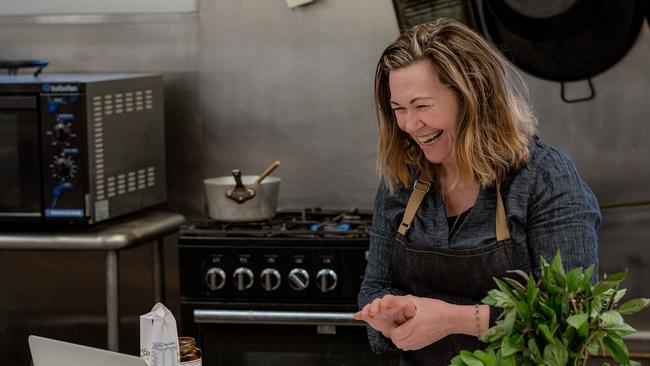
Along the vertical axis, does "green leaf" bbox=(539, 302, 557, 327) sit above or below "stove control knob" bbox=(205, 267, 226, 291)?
above

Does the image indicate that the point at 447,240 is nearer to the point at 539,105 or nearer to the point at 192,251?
the point at 192,251

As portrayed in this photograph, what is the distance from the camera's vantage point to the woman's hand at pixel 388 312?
218 cm

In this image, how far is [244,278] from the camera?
3.38 metres

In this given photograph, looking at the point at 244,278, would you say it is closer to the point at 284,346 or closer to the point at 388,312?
the point at 284,346

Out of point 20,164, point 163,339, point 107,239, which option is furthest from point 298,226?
point 163,339

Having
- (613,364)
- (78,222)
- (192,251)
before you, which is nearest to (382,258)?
(192,251)

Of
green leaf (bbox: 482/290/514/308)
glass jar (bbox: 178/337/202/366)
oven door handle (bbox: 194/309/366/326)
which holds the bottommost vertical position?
oven door handle (bbox: 194/309/366/326)

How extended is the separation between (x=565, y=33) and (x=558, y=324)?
2355 millimetres

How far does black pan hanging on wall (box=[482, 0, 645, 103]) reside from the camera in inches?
146

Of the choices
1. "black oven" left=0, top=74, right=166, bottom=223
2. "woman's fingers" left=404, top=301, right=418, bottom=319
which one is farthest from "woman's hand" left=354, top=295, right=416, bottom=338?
"black oven" left=0, top=74, right=166, bottom=223

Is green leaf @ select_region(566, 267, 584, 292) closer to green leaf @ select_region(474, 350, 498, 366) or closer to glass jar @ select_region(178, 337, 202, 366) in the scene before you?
green leaf @ select_region(474, 350, 498, 366)

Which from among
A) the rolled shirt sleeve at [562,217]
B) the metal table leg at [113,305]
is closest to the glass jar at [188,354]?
the rolled shirt sleeve at [562,217]

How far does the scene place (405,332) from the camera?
221 centimetres

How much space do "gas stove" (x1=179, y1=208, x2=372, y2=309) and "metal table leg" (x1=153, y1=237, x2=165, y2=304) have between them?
40 centimetres
